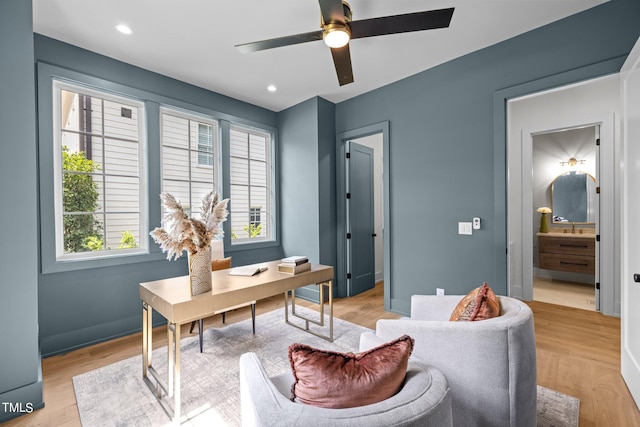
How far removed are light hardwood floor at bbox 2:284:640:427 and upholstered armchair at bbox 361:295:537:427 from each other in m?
0.83

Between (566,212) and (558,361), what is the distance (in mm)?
3411

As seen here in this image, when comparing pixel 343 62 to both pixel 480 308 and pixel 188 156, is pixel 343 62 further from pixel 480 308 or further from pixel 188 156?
pixel 188 156

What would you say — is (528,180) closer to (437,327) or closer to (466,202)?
(466,202)

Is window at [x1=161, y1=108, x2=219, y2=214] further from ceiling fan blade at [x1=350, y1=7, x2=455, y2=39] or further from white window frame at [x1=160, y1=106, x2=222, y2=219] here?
ceiling fan blade at [x1=350, y1=7, x2=455, y2=39]

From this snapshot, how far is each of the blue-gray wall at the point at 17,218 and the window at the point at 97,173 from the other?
0.91m

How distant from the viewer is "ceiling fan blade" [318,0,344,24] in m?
1.55

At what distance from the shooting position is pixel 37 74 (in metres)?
2.54

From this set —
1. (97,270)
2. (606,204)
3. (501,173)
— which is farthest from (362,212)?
(97,270)

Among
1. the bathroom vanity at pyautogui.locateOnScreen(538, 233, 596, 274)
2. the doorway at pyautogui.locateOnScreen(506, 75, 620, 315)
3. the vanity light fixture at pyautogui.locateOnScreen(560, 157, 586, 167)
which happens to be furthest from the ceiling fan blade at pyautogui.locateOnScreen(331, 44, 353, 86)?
the bathroom vanity at pyautogui.locateOnScreen(538, 233, 596, 274)

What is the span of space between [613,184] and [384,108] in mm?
2782

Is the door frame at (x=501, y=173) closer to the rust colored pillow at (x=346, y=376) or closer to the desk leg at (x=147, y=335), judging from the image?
the rust colored pillow at (x=346, y=376)

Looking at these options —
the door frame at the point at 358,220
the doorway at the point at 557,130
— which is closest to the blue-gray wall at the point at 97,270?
the door frame at the point at 358,220

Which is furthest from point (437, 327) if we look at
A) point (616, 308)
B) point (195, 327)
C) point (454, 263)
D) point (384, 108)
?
point (616, 308)

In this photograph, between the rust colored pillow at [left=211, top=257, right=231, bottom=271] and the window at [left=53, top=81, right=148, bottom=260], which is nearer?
the window at [left=53, top=81, right=148, bottom=260]
